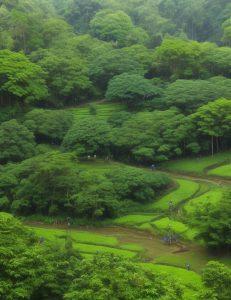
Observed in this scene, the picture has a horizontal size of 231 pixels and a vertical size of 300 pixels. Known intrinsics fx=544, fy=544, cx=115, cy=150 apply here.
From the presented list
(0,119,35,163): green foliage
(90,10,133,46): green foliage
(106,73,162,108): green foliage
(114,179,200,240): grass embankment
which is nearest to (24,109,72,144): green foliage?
(0,119,35,163): green foliage

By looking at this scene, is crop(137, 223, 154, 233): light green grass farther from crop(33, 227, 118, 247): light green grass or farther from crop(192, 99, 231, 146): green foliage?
crop(192, 99, 231, 146): green foliage

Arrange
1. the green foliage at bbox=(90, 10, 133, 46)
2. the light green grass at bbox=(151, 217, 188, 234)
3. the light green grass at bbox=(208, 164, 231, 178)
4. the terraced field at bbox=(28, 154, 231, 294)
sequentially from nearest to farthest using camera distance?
the terraced field at bbox=(28, 154, 231, 294) → the light green grass at bbox=(151, 217, 188, 234) → the light green grass at bbox=(208, 164, 231, 178) → the green foliage at bbox=(90, 10, 133, 46)

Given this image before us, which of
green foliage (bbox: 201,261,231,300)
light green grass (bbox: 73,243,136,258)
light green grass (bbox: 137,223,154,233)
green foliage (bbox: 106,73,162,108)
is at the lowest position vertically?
light green grass (bbox: 137,223,154,233)

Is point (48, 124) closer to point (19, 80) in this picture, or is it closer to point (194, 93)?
point (19, 80)

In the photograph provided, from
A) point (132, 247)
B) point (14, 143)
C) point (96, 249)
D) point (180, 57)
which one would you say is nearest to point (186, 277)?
point (132, 247)

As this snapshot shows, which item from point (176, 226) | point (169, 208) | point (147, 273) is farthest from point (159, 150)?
point (147, 273)

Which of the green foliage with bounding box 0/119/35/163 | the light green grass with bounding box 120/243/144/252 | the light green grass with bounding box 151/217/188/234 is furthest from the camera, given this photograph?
the green foliage with bounding box 0/119/35/163

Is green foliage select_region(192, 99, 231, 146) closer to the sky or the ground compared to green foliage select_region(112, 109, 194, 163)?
closer to the sky
